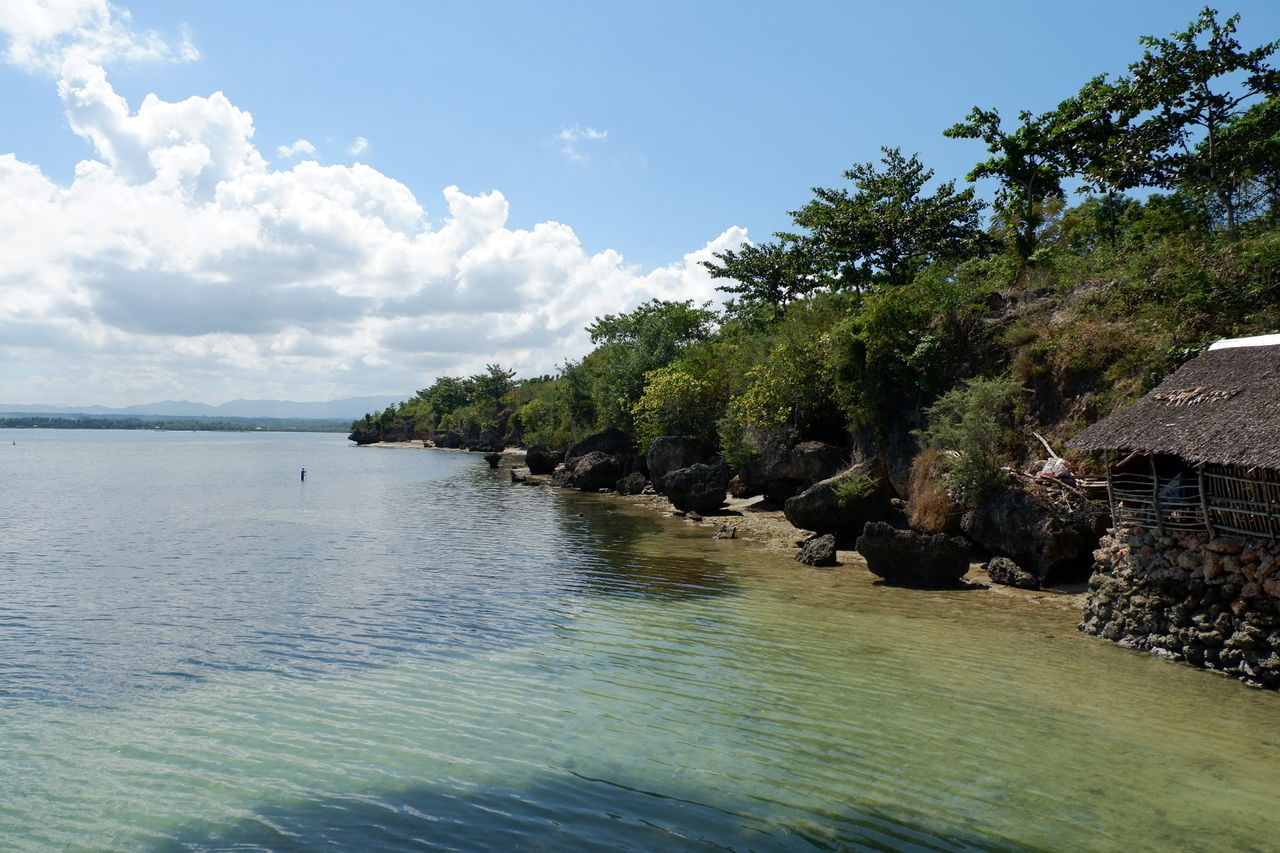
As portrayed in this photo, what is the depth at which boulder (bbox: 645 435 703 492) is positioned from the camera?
139ft

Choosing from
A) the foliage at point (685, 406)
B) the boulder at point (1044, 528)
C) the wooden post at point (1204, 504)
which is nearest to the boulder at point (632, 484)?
the foliage at point (685, 406)

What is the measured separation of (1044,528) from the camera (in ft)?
61.9

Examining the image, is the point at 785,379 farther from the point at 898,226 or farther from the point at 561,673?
the point at 561,673

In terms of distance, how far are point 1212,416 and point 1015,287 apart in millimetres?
15994

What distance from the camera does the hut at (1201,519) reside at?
12.2m

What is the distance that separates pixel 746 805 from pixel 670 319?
2106 inches

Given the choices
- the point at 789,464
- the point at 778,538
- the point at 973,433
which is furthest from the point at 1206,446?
the point at 789,464

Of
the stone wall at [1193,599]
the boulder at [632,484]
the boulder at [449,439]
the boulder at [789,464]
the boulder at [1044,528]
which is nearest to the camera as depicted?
the stone wall at [1193,599]

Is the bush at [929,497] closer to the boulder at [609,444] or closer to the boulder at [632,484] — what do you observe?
the boulder at [632,484]

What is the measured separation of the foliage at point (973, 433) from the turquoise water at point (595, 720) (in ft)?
11.6

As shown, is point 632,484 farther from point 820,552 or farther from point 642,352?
point 820,552

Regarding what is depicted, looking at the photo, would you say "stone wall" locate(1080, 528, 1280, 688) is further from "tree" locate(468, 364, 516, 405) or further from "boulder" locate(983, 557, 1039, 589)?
"tree" locate(468, 364, 516, 405)

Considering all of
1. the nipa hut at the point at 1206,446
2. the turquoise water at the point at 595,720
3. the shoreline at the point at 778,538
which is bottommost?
the turquoise water at the point at 595,720

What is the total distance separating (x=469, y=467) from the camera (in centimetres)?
7794
